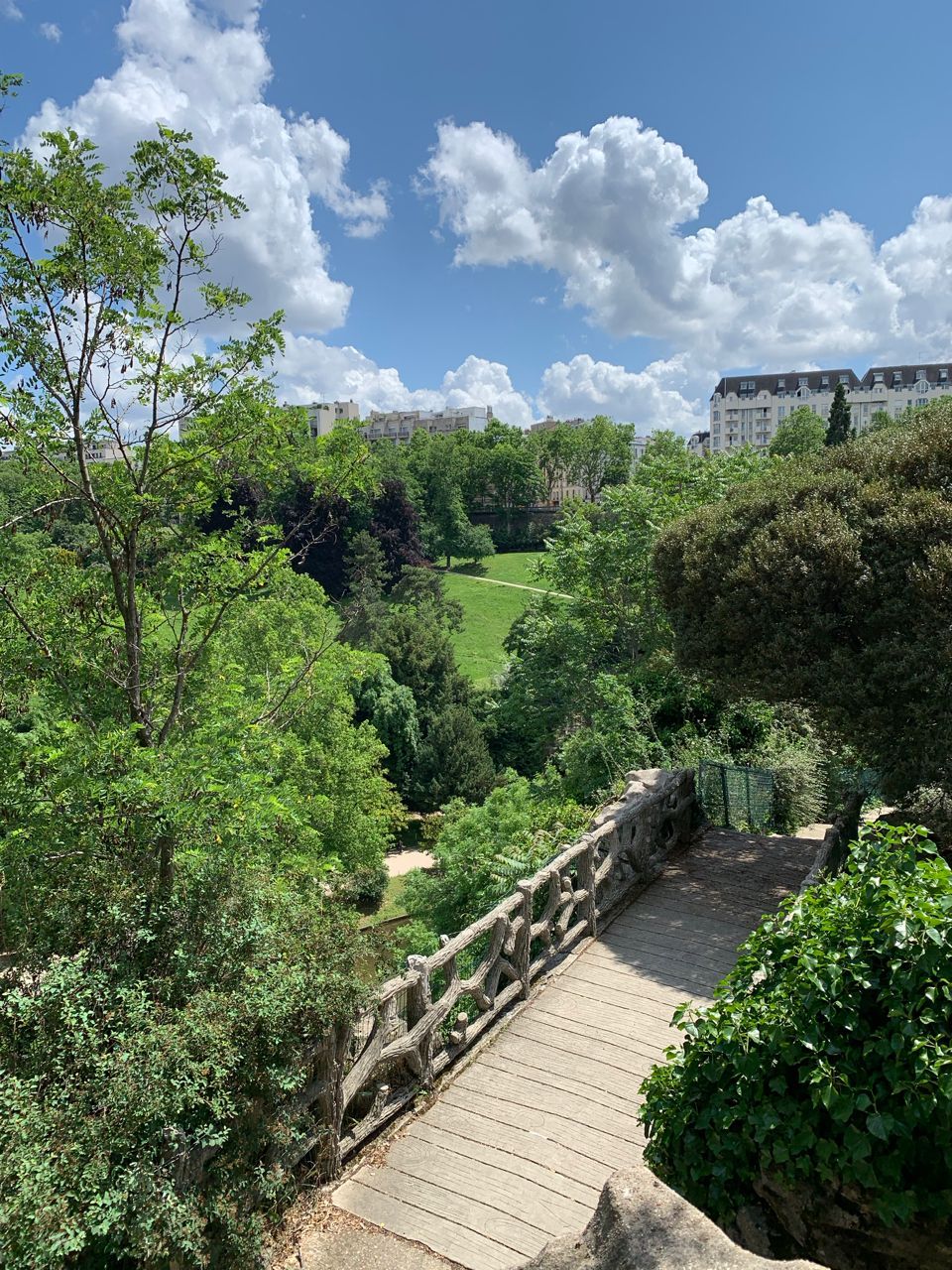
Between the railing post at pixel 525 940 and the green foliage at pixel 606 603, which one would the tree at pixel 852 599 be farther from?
the green foliage at pixel 606 603

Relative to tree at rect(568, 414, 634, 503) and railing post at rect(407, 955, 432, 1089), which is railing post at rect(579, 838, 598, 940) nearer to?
railing post at rect(407, 955, 432, 1089)

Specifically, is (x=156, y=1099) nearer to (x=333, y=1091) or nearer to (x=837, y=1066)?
(x=333, y=1091)

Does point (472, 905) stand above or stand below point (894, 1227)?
below

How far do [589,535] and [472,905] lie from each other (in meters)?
12.2

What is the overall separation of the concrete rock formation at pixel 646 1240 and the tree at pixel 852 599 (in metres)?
6.96

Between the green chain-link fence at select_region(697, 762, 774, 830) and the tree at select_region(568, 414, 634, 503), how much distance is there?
72314 millimetres

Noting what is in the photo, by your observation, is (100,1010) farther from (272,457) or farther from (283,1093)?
(272,457)

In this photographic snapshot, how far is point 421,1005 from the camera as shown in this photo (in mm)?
5805

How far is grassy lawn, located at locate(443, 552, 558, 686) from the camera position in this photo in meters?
45.0

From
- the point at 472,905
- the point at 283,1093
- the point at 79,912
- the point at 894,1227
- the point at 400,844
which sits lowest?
the point at 400,844

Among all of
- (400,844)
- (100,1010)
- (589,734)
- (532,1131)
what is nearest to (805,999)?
(532,1131)

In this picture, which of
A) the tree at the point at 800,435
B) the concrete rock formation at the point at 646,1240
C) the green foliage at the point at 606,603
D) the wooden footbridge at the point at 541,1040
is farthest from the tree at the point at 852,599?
the tree at the point at 800,435

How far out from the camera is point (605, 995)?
23.2 ft

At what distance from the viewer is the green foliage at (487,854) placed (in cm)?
Result: 859
